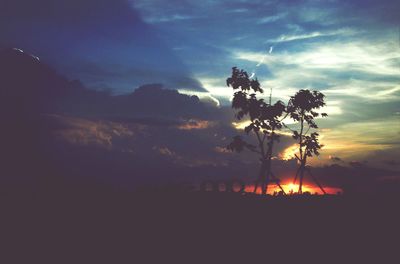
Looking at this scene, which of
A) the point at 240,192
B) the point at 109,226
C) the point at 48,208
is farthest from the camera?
the point at 240,192

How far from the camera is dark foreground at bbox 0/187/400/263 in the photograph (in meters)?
18.9

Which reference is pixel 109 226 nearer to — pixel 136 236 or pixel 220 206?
pixel 136 236

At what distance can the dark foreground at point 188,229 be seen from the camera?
62.1ft

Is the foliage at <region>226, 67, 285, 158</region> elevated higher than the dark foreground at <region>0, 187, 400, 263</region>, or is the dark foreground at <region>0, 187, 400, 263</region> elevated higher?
the foliage at <region>226, 67, 285, 158</region>

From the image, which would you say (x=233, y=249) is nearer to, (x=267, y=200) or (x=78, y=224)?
(x=78, y=224)

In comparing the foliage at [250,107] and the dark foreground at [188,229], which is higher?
the foliage at [250,107]

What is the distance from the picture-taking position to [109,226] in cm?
2316

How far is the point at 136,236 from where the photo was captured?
70.6 feet

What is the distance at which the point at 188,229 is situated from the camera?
22938 millimetres

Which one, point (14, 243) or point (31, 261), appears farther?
point (14, 243)

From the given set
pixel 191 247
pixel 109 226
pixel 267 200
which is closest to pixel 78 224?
pixel 109 226

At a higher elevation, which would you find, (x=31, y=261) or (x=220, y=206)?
(x=220, y=206)

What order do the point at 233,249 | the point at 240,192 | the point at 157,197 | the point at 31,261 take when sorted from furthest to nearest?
the point at 240,192, the point at 157,197, the point at 233,249, the point at 31,261

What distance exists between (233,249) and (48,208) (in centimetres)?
1293
